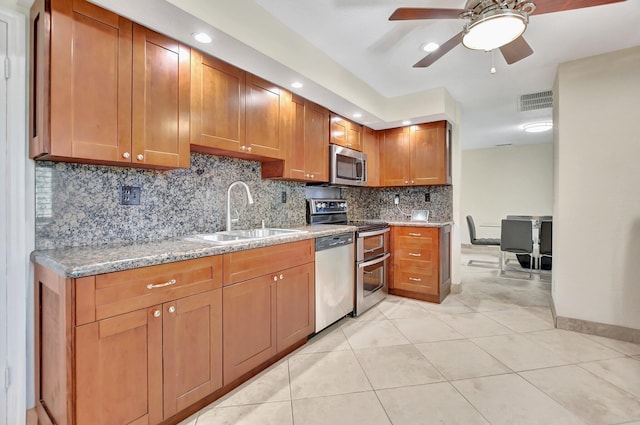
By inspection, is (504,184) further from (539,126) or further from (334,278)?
(334,278)

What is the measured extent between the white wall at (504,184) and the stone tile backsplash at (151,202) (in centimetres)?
594

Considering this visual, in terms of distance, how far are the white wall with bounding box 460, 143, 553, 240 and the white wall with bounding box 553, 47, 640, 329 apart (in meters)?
4.20

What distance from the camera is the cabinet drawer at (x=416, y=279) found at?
354cm

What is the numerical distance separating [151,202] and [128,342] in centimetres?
96

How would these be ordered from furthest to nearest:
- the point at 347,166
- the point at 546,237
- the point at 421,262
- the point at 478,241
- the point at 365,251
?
the point at 478,241, the point at 546,237, the point at 421,262, the point at 347,166, the point at 365,251

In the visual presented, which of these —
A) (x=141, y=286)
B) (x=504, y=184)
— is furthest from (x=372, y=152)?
(x=504, y=184)

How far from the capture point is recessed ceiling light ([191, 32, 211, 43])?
68.9 inches

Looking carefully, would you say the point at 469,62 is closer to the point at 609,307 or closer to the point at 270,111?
the point at 270,111

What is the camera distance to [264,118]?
2.39 m

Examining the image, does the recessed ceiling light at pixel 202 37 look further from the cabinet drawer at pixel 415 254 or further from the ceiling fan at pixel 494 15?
the cabinet drawer at pixel 415 254

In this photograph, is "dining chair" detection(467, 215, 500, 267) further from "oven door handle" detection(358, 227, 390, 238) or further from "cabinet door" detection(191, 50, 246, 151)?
"cabinet door" detection(191, 50, 246, 151)

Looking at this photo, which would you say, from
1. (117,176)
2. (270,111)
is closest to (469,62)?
(270,111)

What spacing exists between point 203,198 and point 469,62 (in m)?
2.74

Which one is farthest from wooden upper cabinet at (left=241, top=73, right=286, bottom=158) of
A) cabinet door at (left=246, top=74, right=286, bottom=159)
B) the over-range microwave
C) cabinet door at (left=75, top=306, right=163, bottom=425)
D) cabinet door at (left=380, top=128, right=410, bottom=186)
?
cabinet door at (left=380, top=128, right=410, bottom=186)
